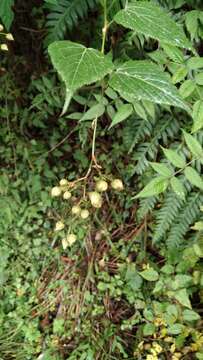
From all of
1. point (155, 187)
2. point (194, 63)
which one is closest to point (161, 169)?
point (155, 187)

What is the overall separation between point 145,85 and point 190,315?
1382mm

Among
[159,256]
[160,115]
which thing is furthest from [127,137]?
[159,256]

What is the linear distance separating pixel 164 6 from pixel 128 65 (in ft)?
2.96

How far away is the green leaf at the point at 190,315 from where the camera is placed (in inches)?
68.4

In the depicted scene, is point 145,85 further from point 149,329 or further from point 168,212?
point 149,329

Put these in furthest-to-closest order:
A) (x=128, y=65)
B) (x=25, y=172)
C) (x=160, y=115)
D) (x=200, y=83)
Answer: (x=25, y=172) → (x=160, y=115) → (x=200, y=83) → (x=128, y=65)

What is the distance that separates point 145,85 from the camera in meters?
0.56

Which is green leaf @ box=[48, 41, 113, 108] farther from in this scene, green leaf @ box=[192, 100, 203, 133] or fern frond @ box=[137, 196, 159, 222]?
fern frond @ box=[137, 196, 159, 222]

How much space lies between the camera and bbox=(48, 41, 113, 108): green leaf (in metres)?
0.52

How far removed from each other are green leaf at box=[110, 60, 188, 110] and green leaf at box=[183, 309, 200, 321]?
1.33 meters

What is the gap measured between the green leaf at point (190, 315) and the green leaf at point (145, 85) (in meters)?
1.33

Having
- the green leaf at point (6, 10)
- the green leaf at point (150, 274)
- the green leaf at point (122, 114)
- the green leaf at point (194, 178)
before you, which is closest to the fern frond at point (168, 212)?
the green leaf at point (150, 274)

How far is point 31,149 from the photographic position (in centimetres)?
219

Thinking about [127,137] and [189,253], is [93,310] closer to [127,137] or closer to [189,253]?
[189,253]
